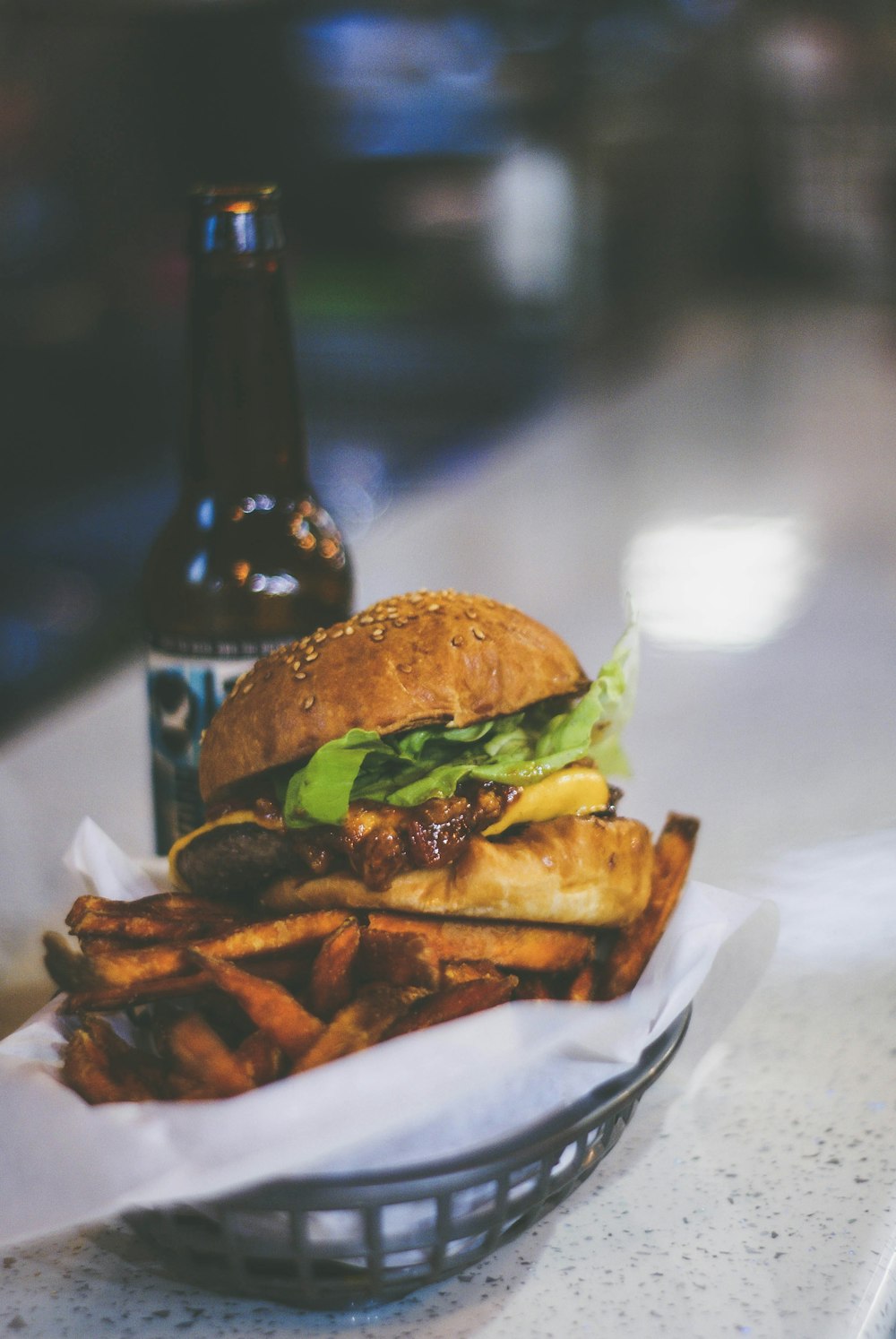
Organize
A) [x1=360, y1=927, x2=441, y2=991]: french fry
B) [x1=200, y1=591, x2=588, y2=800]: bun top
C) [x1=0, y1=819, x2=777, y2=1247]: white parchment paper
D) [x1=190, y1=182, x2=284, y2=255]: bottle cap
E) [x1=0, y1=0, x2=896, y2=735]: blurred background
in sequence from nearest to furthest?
[x1=0, y1=819, x2=777, y2=1247]: white parchment paper
[x1=360, y1=927, x2=441, y2=991]: french fry
[x1=200, y1=591, x2=588, y2=800]: bun top
[x1=190, y1=182, x2=284, y2=255]: bottle cap
[x1=0, y1=0, x2=896, y2=735]: blurred background

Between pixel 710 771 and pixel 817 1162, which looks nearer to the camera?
pixel 817 1162

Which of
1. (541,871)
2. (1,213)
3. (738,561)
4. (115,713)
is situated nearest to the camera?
(541,871)

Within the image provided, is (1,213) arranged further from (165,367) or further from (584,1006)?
(584,1006)

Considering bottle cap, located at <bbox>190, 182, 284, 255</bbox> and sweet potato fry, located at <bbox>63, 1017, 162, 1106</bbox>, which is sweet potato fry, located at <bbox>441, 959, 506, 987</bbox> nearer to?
sweet potato fry, located at <bbox>63, 1017, 162, 1106</bbox>

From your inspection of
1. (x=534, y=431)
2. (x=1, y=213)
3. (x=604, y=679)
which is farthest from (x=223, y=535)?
(x=534, y=431)

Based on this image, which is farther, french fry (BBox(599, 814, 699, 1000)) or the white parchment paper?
french fry (BBox(599, 814, 699, 1000))

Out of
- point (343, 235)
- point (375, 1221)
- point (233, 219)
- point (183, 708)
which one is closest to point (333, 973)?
point (375, 1221)

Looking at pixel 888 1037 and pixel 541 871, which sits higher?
pixel 541 871

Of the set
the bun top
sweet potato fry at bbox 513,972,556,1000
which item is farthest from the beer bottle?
sweet potato fry at bbox 513,972,556,1000

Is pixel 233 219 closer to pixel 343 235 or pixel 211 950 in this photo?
pixel 211 950

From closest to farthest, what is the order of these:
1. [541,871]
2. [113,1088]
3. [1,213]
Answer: [113,1088] < [541,871] < [1,213]
